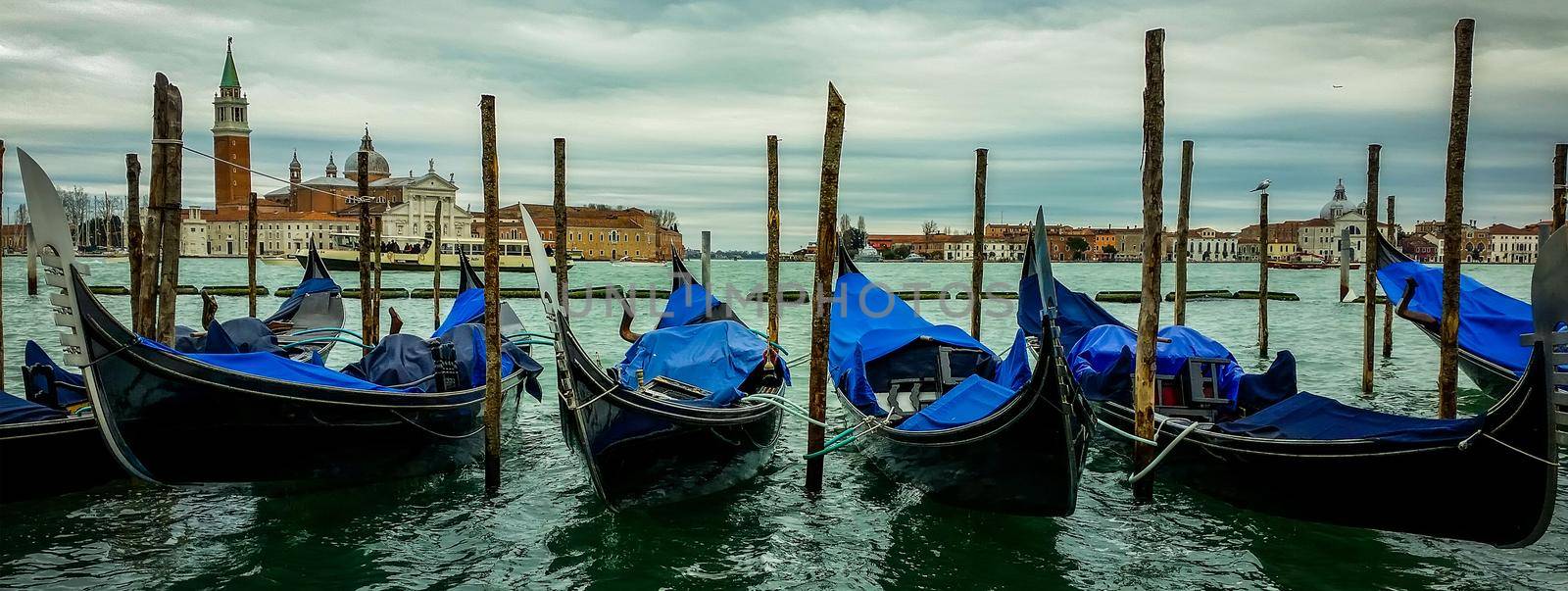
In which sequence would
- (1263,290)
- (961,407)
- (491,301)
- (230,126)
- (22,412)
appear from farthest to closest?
(230,126) < (1263,290) < (491,301) < (961,407) < (22,412)

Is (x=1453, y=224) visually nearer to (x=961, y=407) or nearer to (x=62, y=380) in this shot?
(x=961, y=407)

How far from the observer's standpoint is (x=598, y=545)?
4.97 m

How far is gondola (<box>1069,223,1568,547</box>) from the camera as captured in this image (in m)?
3.86

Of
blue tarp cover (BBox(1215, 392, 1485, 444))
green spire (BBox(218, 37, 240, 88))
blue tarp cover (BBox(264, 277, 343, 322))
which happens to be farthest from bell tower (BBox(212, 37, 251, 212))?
blue tarp cover (BBox(1215, 392, 1485, 444))

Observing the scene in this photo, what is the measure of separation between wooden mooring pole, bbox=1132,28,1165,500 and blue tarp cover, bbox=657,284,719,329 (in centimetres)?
477

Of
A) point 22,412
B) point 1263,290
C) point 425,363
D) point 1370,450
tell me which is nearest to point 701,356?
point 425,363

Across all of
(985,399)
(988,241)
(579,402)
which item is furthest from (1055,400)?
(988,241)

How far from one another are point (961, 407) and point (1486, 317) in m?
4.91

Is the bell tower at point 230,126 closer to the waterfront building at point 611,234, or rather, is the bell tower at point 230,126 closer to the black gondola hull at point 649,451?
the waterfront building at point 611,234

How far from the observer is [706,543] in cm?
503

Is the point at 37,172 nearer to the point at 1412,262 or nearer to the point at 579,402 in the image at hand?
the point at 579,402

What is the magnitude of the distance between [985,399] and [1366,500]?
1750mm

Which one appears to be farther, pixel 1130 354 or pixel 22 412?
pixel 1130 354

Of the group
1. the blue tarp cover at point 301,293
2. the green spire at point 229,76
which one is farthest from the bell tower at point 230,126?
the blue tarp cover at point 301,293
